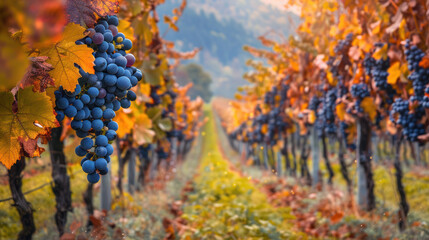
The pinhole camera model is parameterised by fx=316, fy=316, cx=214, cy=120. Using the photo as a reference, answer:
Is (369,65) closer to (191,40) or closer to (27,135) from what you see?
(27,135)

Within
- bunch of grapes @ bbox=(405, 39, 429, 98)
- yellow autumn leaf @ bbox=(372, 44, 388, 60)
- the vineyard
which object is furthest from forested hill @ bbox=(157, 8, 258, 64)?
bunch of grapes @ bbox=(405, 39, 429, 98)

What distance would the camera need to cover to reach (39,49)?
3.74 feet

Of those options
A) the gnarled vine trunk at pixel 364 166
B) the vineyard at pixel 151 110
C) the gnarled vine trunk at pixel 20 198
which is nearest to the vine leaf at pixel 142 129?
the vineyard at pixel 151 110

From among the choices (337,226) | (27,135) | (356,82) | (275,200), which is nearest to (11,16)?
(27,135)

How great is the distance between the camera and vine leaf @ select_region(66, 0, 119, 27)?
3.42 feet

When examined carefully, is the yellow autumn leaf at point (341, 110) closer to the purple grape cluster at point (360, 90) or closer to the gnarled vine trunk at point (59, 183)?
the purple grape cluster at point (360, 90)

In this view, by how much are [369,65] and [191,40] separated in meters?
140

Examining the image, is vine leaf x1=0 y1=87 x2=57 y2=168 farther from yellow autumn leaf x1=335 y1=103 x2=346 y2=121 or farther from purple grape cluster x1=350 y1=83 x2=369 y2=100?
yellow autumn leaf x1=335 y1=103 x2=346 y2=121

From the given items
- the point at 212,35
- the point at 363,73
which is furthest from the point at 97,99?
the point at 212,35

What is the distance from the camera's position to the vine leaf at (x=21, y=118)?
1140mm

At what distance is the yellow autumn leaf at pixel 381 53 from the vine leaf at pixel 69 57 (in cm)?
353

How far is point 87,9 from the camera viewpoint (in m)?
1.07

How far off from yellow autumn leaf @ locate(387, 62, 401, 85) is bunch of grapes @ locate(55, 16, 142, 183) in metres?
3.23

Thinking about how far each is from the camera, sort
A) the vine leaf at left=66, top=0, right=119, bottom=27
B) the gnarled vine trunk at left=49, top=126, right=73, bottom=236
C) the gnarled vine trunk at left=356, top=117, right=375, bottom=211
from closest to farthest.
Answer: the vine leaf at left=66, top=0, right=119, bottom=27 → the gnarled vine trunk at left=49, top=126, right=73, bottom=236 → the gnarled vine trunk at left=356, top=117, right=375, bottom=211
